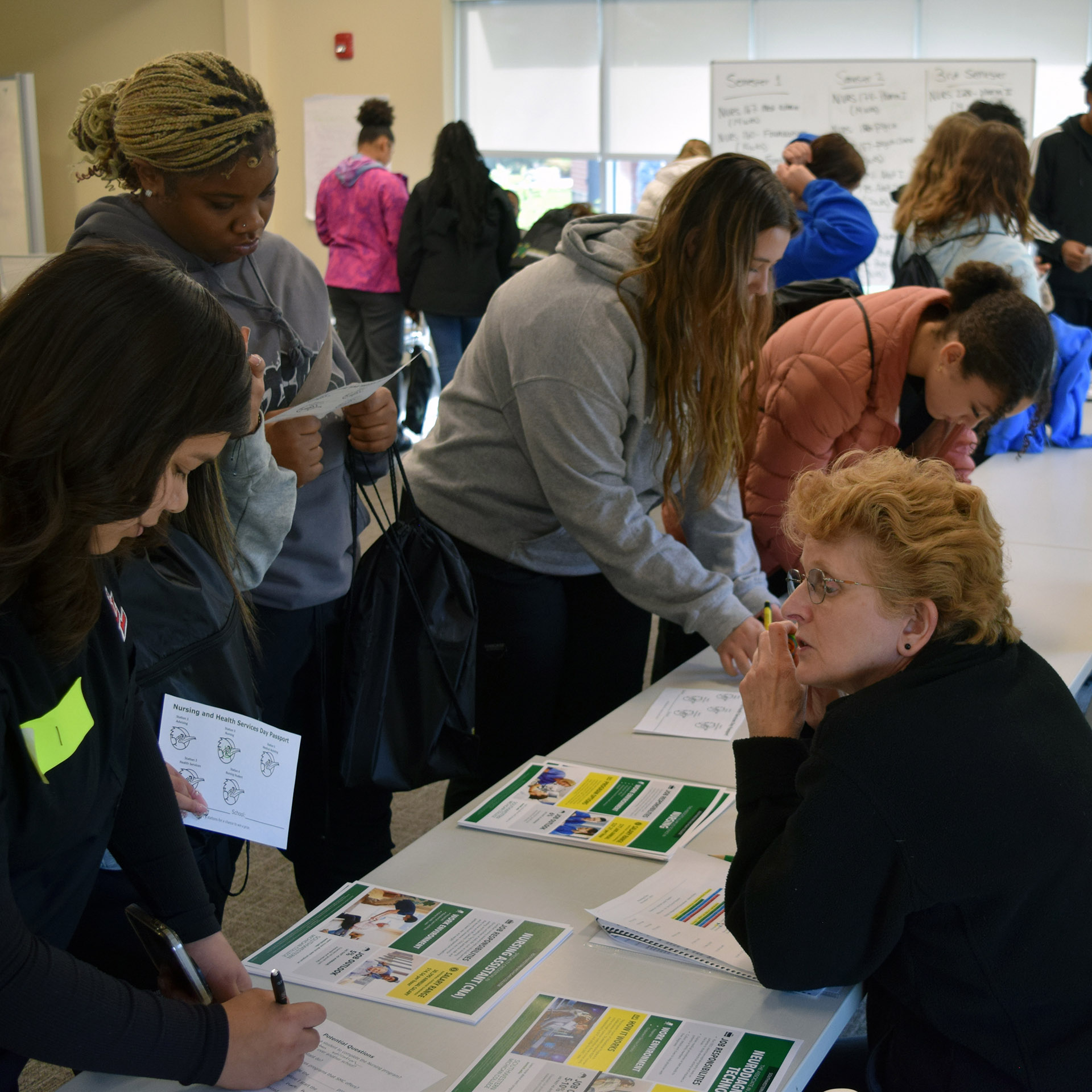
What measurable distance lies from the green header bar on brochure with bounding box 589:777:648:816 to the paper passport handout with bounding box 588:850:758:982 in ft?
0.51

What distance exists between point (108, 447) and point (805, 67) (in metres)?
6.43

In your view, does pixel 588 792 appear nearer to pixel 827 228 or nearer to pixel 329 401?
pixel 329 401

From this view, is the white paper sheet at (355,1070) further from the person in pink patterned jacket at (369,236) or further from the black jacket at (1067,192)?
the person in pink patterned jacket at (369,236)

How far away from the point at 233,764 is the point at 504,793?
39 centimetres

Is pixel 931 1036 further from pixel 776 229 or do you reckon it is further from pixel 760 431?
pixel 760 431

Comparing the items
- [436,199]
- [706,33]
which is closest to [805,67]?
Answer: [706,33]

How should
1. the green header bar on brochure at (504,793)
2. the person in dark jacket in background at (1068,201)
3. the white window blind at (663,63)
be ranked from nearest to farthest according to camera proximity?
the green header bar on brochure at (504,793) → the person in dark jacket in background at (1068,201) → the white window blind at (663,63)

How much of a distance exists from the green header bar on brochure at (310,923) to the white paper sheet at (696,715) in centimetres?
58

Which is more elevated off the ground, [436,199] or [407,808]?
[436,199]

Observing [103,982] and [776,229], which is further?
[776,229]

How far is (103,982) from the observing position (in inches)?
35.3

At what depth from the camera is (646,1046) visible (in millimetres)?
1041

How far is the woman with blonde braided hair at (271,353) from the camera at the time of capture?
1392 mm

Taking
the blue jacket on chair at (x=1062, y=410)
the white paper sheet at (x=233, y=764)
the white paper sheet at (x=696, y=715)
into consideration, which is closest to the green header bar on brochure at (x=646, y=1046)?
the white paper sheet at (x=233, y=764)
